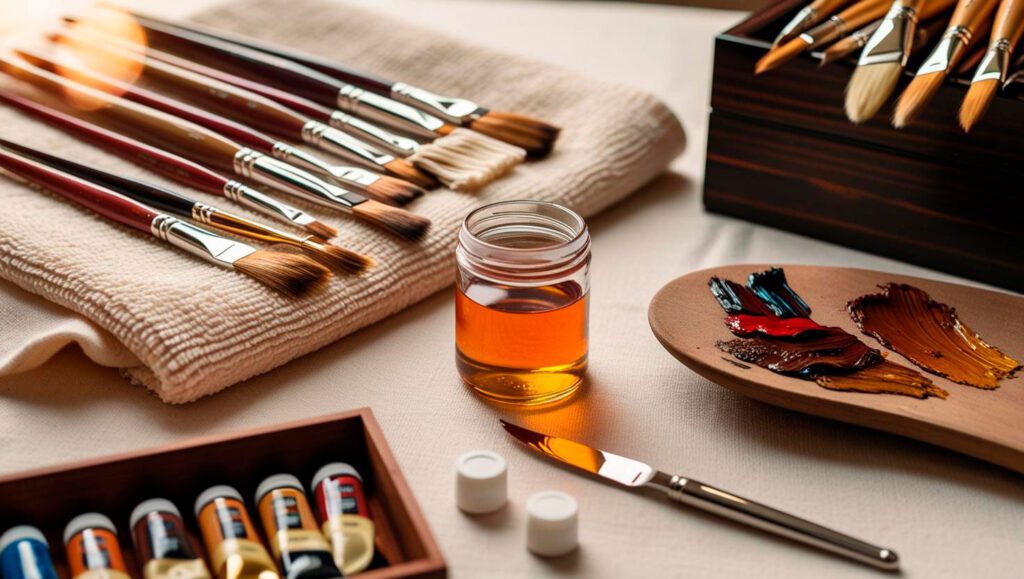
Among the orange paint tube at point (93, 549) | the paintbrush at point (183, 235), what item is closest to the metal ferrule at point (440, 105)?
the paintbrush at point (183, 235)

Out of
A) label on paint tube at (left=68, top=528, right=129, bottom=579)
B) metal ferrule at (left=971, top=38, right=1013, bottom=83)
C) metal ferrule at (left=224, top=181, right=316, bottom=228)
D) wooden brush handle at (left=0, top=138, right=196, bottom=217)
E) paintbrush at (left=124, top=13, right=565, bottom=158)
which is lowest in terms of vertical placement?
label on paint tube at (left=68, top=528, right=129, bottom=579)

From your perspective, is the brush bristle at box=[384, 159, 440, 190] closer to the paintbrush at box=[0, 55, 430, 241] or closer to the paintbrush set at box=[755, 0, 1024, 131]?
the paintbrush at box=[0, 55, 430, 241]

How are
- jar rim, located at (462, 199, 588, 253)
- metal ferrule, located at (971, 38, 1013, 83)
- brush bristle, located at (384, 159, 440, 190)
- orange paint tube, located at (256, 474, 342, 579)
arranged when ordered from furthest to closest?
brush bristle, located at (384, 159, 440, 190) → metal ferrule, located at (971, 38, 1013, 83) → jar rim, located at (462, 199, 588, 253) → orange paint tube, located at (256, 474, 342, 579)

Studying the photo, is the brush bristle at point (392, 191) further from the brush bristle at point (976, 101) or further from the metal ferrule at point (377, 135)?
the brush bristle at point (976, 101)

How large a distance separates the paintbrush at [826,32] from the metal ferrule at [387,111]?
0.85ft

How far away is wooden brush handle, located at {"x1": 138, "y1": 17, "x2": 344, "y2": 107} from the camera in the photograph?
0.94 meters

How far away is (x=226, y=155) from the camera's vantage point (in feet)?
2.75

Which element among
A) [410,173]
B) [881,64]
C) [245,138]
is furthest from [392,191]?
[881,64]

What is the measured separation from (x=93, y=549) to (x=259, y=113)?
1.46 feet

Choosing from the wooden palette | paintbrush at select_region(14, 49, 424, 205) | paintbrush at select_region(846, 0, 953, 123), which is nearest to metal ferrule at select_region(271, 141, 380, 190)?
paintbrush at select_region(14, 49, 424, 205)

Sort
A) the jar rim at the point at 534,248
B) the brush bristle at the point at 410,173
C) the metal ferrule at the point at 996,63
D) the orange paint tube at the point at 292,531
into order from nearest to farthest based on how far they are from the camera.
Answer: the orange paint tube at the point at 292,531
the jar rim at the point at 534,248
the metal ferrule at the point at 996,63
the brush bristle at the point at 410,173

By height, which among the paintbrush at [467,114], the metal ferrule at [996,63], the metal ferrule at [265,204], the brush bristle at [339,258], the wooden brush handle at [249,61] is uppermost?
the metal ferrule at [996,63]

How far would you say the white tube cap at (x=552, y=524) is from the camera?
22.1 inches

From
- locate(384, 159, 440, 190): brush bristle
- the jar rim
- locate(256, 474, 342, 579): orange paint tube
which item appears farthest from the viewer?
locate(384, 159, 440, 190): brush bristle
